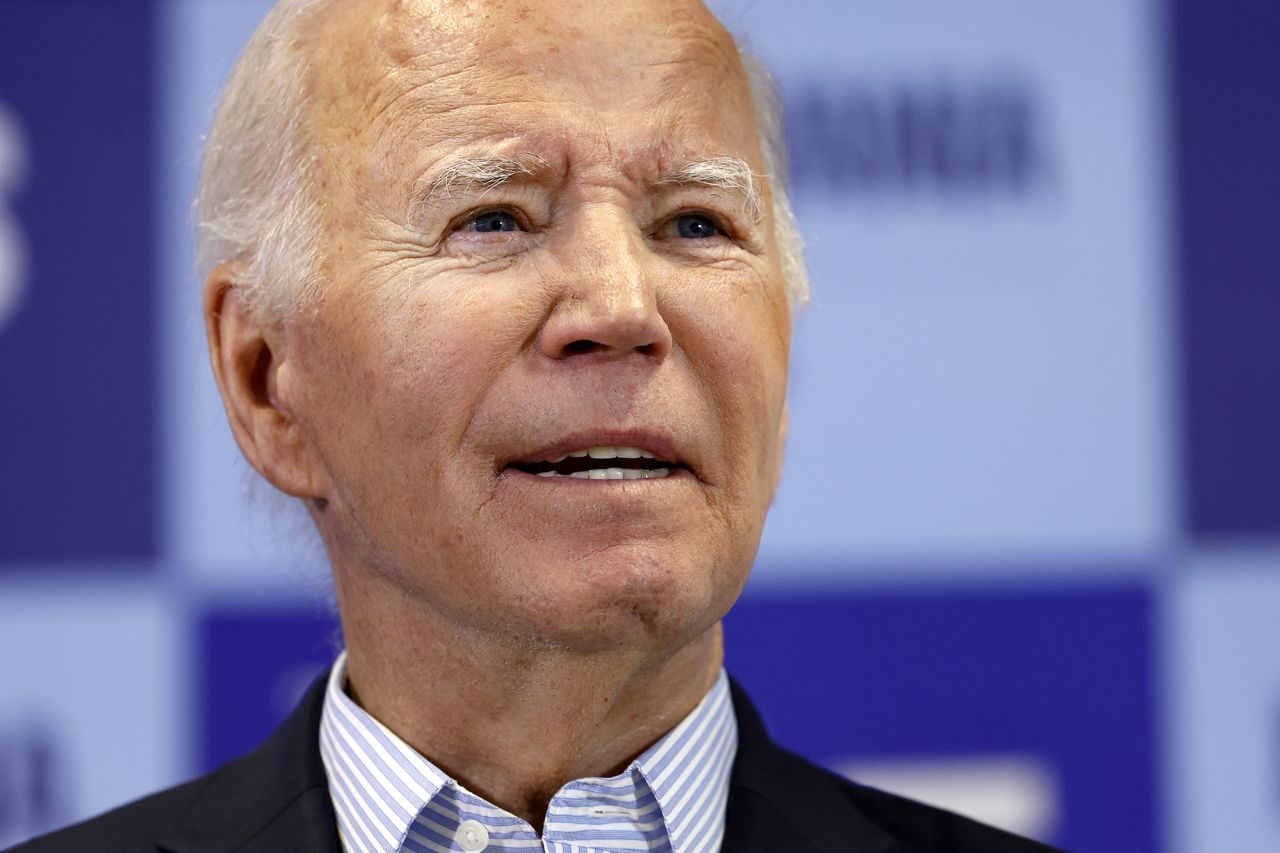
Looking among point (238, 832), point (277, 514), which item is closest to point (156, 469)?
point (277, 514)

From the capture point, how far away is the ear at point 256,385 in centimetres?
197

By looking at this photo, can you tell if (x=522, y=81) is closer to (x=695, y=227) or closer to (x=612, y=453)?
(x=695, y=227)

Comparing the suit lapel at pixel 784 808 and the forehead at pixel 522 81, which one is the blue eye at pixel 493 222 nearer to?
the forehead at pixel 522 81

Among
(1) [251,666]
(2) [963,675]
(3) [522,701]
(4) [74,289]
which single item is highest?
(4) [74,289]

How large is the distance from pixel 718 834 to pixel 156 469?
1559 mm

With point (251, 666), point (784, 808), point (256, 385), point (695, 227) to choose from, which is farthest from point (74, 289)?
point (784, 808)

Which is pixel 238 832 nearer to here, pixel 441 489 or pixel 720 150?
pixel 441 489

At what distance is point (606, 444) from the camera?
5.54ft

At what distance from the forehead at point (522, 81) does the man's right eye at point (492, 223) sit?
9 cm

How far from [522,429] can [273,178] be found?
553 millimetres

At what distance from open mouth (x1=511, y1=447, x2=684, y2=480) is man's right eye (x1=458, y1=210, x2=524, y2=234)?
0.94ft

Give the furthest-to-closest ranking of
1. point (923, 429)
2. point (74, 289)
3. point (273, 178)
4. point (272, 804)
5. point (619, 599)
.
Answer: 1. point (923, 429)
2. point (74, 289)
3. point (273, 178)
4. point (272, 804)
5. point (619, 599)

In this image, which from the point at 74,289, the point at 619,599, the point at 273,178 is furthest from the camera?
the point at 74,289

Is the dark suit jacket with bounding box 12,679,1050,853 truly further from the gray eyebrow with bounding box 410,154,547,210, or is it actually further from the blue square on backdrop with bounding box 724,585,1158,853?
the blue square on backdrop with bounding box 724,585,1158,853
